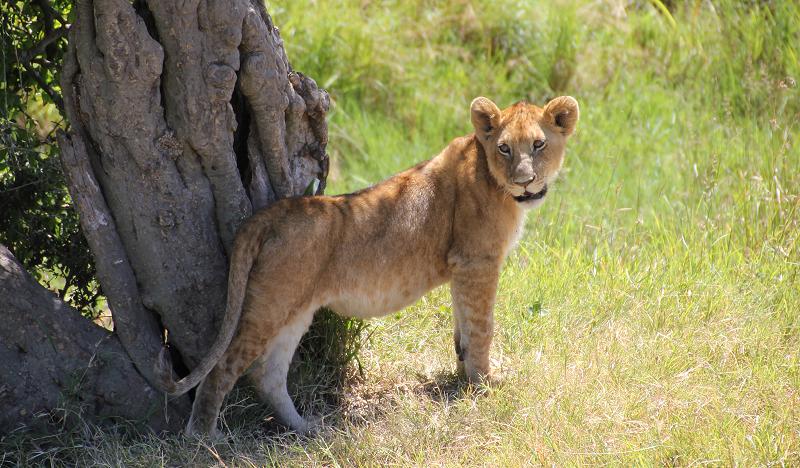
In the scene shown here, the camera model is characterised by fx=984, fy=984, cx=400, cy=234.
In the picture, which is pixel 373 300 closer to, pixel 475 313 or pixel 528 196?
pixel 475 313

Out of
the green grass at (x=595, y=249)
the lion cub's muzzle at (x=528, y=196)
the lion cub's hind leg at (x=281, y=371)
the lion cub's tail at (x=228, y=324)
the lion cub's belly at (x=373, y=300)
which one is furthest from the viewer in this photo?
the lion cub's muzzle at (x=528, y=196)

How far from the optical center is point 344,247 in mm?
4504

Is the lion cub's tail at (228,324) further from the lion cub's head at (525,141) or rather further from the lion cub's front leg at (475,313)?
the lion cub's head at (525,141)

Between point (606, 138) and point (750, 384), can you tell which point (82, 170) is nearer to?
point (750, 384)

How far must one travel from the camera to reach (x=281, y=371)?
15.1 ft

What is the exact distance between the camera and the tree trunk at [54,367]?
420 centimetres

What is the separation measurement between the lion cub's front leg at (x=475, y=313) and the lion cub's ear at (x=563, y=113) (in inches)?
30.6

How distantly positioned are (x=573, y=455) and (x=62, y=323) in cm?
226

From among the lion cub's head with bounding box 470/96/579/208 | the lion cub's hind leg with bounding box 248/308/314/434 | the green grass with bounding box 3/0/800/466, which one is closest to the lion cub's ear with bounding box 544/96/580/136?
the lion cub's head with bounding box 470/96/579/208

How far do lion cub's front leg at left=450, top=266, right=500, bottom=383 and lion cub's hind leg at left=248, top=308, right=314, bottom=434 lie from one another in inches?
29.8

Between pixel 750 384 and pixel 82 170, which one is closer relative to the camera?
pixel 82 170

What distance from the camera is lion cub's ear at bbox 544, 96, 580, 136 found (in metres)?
4.75

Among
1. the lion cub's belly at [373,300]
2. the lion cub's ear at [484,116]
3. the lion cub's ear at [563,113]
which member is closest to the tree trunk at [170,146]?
the lion cub's belly at [373,300]

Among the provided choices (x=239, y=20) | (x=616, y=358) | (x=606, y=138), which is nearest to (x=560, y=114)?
(x=616, y=358)
